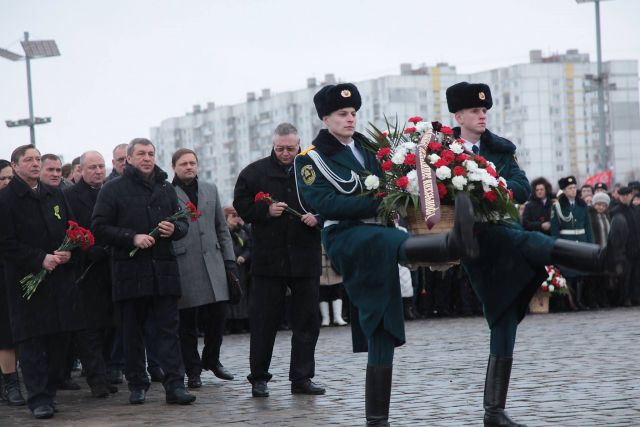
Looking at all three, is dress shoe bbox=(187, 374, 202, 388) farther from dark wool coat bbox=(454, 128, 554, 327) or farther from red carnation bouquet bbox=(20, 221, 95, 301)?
dark wool coat bbox=(454, 128, 554, 327)

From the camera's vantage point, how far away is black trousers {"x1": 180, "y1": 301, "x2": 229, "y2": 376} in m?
12.0

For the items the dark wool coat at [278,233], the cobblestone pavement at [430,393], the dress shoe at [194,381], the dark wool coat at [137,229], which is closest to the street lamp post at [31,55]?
the cobblestone pavement at [430,393]

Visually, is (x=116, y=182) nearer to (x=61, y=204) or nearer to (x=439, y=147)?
(x=61, y=204)

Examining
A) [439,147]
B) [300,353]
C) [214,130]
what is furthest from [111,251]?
[214,130]

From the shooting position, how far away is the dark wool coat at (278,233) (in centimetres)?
1086

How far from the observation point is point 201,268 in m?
12.0

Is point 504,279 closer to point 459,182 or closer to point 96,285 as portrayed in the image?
point 459,182

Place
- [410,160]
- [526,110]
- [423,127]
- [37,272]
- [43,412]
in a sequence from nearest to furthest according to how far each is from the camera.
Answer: [410,160] → [423,127] → [43,412] → [37,272] → [526,110]

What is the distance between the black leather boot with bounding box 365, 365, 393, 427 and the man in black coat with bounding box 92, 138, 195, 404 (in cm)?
302

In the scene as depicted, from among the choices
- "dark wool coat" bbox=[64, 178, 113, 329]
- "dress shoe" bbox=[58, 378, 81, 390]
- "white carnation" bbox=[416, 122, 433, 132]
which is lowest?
"dress shoe" bbox=[58, 378, 81, 390]

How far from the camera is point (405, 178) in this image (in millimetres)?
7625

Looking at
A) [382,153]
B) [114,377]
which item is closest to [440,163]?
[382,153]

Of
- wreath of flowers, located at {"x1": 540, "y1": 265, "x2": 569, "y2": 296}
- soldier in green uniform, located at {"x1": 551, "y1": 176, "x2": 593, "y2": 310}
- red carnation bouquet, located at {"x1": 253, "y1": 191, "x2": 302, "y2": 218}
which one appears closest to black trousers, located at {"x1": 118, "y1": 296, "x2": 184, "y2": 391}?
red carnation bouquet, located at {"x1": 253, "y1": 191, "x2": 302, "y2": 218}

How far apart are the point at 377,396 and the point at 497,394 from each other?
745 mm
